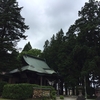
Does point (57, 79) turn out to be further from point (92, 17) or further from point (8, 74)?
point (92, 17)

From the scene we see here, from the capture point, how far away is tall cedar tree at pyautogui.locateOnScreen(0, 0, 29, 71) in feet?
67.7

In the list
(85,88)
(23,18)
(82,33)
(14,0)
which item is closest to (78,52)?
(82,33)

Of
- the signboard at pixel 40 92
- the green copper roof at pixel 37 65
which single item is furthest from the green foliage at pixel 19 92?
the green copper roof at pixel 37 65

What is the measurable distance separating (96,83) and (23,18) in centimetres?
1911

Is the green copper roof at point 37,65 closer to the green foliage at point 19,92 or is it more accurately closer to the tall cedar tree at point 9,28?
the tall cedar tree at point 9,28

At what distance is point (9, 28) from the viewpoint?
2208 centimetres

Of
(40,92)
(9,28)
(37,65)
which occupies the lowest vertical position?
(40,92)

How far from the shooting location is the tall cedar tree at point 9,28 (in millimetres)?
20625

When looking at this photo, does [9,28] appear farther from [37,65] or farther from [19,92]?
[37,65]

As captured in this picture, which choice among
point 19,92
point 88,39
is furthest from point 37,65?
point 19,92

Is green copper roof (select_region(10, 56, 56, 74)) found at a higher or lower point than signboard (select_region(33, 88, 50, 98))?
higher

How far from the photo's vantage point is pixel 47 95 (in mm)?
18453

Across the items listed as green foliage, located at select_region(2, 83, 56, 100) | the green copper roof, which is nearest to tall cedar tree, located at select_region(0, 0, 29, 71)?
green foliage, located at select_region(2, 83, 56, 100)

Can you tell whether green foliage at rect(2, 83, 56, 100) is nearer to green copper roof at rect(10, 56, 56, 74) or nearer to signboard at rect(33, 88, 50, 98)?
signboard at rect(33, 88, 50, 98)
